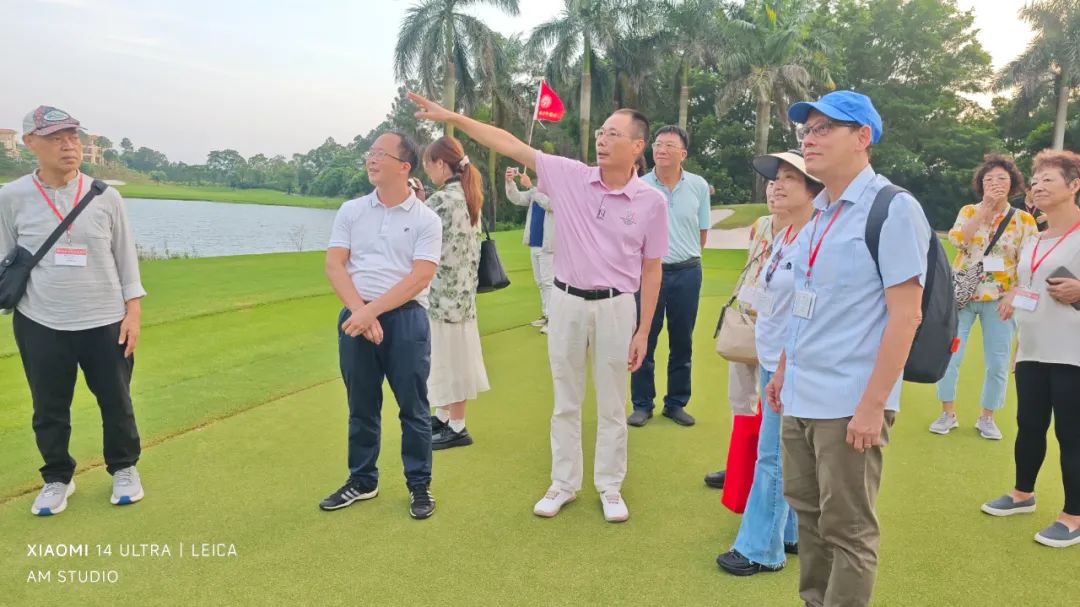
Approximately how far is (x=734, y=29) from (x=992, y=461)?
32.5 metres

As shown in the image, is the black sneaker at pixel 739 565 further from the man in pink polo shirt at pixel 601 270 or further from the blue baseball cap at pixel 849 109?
the blue baseball cap at pixel 849 109

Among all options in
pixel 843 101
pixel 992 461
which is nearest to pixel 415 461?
pixel 843 101

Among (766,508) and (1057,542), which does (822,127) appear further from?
(1057,542)

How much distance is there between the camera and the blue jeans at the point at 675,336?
502 cm

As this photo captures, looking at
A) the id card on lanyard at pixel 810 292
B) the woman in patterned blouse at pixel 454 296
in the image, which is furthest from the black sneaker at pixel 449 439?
the id card on lanyard at pixel 810 292

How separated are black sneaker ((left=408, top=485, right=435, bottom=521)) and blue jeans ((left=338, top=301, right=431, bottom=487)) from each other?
4cm

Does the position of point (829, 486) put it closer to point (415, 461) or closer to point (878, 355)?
point (878, 355)

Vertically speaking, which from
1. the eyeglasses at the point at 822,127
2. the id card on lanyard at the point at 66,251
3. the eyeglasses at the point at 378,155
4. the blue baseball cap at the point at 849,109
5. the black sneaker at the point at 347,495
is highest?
the blue baseball cap at the point at 849,109

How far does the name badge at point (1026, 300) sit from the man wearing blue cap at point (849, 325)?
1.89 meters

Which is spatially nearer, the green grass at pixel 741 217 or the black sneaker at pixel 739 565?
the black sneaker at pixel 739 565

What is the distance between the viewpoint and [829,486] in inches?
85.8

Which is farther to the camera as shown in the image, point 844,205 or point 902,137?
point 902,137

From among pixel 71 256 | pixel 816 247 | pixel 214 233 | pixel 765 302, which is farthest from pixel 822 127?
pixel 214 233

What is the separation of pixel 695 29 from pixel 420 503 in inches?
1352
